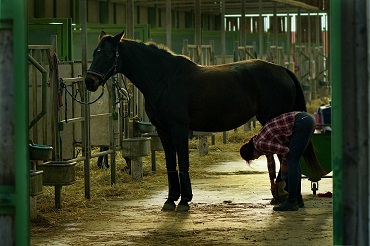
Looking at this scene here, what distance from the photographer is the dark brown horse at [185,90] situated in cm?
959

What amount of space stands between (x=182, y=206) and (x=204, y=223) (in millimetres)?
876

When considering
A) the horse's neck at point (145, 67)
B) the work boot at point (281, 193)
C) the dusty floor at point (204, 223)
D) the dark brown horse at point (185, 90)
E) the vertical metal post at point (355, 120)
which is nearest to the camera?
the vertical metal post at point (355, 120)

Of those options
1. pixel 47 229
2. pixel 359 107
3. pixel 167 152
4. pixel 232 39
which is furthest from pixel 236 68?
pixel 232 39

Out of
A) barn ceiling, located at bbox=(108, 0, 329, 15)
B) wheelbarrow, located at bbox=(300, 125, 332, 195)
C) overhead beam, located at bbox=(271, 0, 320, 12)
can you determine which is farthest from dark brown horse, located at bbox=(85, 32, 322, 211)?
barn ceiling, located at bbox=(108, 0, 329, 15)

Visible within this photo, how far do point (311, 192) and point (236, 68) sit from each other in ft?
5.46

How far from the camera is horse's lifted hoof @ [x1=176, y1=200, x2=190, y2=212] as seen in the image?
930cm

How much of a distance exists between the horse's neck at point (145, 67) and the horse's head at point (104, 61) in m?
0.10

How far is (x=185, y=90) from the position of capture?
9695mm

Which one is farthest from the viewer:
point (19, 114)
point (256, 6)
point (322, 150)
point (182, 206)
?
point (256, 6)

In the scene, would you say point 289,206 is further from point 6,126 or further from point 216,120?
point 6,126

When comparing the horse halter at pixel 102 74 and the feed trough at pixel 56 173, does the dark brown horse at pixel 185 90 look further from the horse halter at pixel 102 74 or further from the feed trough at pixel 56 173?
the feed trough at pixel 56 173

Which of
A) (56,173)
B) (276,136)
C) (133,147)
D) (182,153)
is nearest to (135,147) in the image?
(133,147)

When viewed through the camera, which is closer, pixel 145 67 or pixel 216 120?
pixel 145 67

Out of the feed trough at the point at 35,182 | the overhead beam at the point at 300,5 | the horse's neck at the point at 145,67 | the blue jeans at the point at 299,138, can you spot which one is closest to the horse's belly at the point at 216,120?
the horse's neck at the point at 145,67
